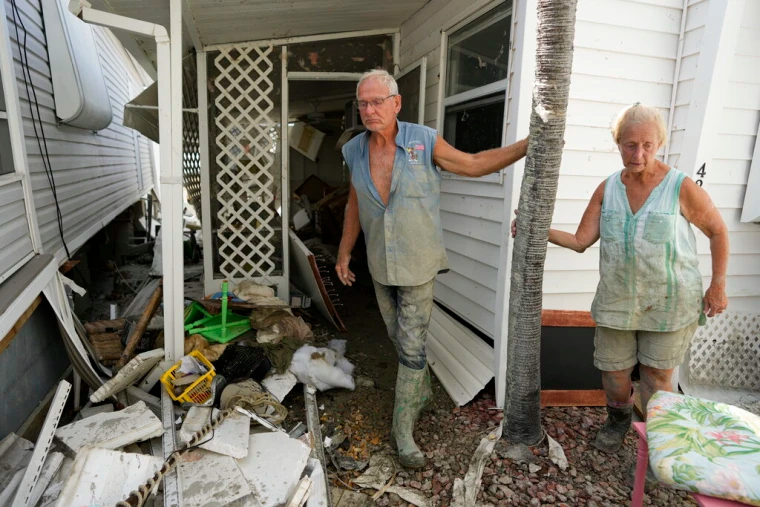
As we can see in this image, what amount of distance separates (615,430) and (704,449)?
109 centimetres

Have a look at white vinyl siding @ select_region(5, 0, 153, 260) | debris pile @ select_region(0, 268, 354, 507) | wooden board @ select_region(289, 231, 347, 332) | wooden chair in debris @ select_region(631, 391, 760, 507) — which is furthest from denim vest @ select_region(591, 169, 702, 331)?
white vinyl siding @ select_region(5, 0, 153, 260)

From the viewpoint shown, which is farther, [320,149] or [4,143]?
[320,149]

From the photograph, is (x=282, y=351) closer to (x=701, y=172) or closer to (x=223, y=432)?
(x=223, y=432)

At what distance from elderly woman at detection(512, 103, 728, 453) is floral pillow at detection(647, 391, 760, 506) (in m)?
0.48

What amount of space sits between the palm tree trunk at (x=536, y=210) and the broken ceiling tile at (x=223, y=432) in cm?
144

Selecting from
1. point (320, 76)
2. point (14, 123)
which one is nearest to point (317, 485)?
point (14, 123)

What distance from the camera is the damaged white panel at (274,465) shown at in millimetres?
2043

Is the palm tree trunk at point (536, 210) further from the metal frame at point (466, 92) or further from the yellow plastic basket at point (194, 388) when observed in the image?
the yellow plastic basket at point (194, 388)

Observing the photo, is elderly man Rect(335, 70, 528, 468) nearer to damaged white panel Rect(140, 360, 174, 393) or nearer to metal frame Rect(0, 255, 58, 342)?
damaged white panel Rect(140, 360, 174, 393)

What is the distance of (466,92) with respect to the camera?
345 cm

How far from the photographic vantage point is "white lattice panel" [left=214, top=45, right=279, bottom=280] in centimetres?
429

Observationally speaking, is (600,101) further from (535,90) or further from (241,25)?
(241,25)

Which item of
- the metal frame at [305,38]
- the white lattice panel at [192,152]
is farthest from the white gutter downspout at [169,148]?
the white lattice panel at [192,152]

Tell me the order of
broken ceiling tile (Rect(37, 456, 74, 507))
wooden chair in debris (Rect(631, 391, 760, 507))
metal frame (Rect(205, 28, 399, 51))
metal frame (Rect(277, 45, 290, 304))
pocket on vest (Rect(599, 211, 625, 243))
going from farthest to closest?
1. metal frame (Rect(277, 45, 290, 304))
2. metal frame (Rect(205, 28, 399, 51))
3. pocket on vest (Rect(599, 211, 625, 243))
4. broken ceiling tile (Rect(37, 456, 74, 507))
5. wooden chair in debris (Rect(631, 391, 760, 507))
